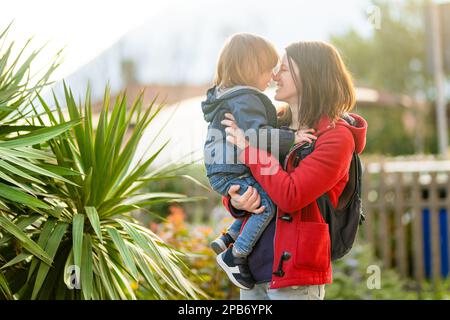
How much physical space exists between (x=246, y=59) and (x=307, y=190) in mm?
565

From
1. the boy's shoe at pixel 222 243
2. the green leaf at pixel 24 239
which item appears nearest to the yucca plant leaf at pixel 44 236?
the green leaf at pixel 24 239

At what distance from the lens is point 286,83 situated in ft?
9.96

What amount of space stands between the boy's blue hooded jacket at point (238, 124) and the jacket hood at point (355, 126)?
5.1 inches

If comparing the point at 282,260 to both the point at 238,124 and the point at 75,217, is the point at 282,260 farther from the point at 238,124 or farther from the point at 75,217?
the point at 75,217

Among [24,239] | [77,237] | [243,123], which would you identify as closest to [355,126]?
[243,123]

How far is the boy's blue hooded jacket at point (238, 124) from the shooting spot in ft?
9.64

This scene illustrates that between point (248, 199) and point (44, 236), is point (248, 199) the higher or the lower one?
the higher one

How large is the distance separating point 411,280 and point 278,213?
19.3ft

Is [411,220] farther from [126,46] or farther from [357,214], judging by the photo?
[126,46]

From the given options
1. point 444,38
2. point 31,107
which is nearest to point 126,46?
point 444,38

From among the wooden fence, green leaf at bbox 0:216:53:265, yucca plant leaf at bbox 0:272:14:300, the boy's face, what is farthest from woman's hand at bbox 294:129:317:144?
the wooden fence

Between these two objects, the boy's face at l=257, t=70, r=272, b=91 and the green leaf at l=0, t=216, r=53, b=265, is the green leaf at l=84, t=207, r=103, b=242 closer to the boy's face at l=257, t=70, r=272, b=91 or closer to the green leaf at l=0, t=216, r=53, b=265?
the green leaf at l=0, t=216, r=53, b=265

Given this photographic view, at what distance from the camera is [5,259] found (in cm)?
414

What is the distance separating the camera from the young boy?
295 centimetres
